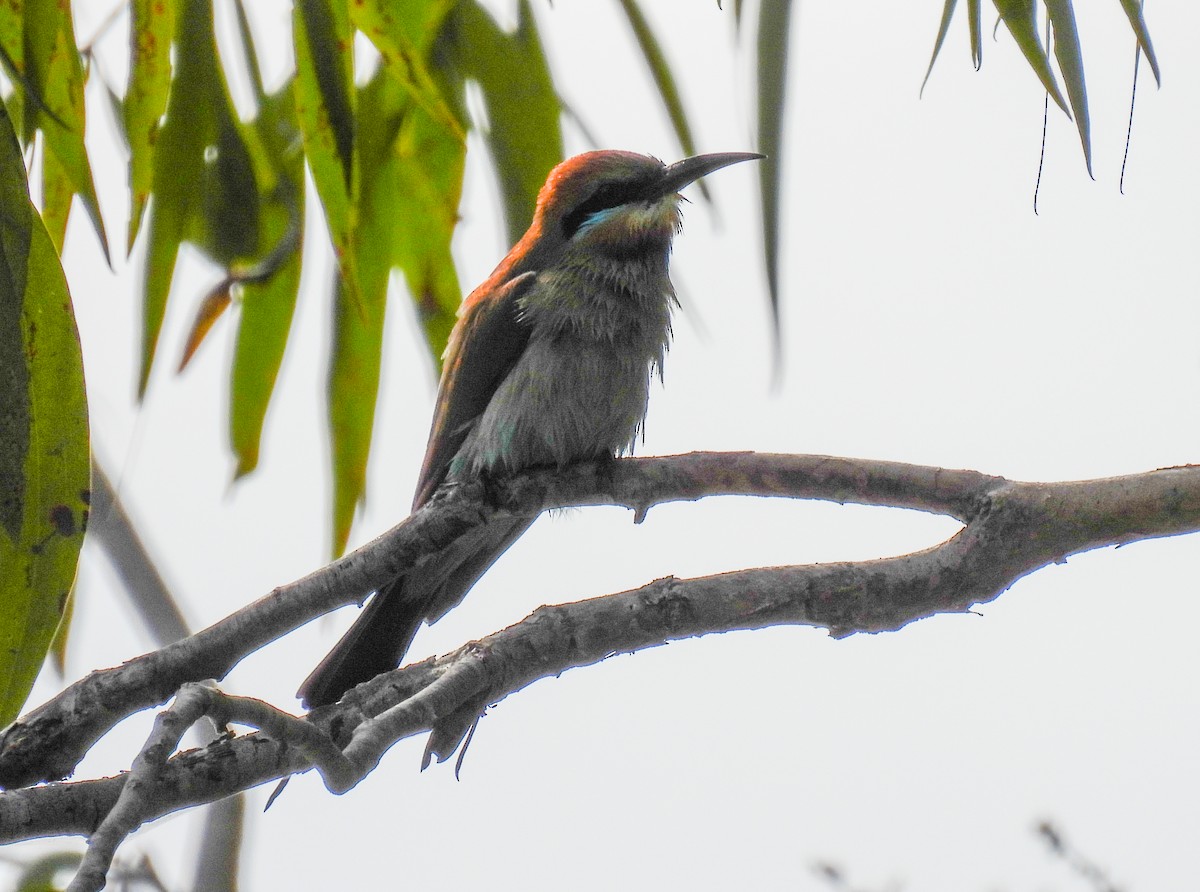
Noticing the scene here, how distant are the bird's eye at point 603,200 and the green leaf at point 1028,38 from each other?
0.97 m

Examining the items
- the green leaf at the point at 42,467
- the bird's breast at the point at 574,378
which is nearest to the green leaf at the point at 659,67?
the bird's breast at the point at 574,378

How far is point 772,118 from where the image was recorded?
1.95 m

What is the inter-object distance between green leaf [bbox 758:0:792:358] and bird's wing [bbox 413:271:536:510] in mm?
598

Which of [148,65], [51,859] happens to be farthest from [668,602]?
[51,859]

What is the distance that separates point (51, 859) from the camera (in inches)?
102

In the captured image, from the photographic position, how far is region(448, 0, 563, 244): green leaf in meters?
2.50

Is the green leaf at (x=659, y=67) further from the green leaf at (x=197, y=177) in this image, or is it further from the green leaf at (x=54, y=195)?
the green leaf at (x=54, y=195)

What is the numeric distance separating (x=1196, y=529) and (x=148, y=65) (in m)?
1.60

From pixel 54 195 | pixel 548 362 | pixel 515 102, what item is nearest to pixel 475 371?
pixel 548 362

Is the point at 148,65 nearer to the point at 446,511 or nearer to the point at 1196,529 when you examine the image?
the point at 446,511

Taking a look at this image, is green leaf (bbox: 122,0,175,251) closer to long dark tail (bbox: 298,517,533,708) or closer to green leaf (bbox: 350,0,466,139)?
green leaf (bbox: 350,0,466,139)

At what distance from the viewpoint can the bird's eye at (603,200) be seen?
2607 millimetres

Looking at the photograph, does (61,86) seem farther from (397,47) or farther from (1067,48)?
(1067,48)

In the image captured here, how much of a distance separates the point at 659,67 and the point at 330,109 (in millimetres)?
646
